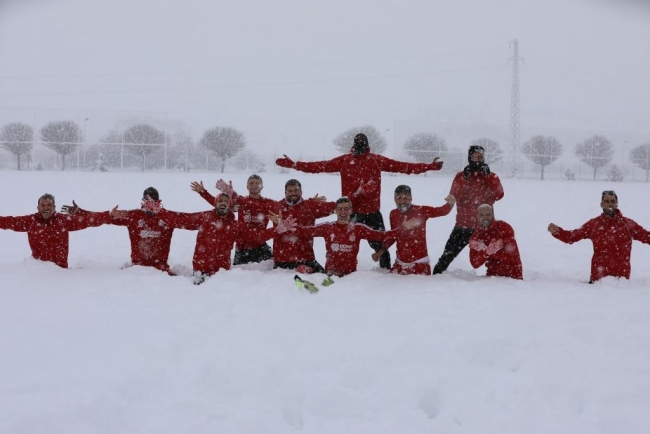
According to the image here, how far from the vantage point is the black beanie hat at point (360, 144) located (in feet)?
25.8

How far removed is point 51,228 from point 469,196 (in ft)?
20.1

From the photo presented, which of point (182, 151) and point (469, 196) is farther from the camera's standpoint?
point (182, 151)

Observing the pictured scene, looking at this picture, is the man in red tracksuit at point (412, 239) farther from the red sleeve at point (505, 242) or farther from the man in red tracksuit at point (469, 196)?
the red sleeve at point (505, 242)

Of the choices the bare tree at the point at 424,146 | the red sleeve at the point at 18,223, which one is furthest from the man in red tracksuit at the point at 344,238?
the bare tree at the point at 424,146

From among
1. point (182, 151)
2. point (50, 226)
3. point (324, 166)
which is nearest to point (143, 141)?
point (182, 151)

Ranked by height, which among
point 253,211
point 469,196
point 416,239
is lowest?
point 416,239

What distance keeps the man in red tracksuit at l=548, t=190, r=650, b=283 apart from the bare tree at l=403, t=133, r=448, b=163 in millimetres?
22128

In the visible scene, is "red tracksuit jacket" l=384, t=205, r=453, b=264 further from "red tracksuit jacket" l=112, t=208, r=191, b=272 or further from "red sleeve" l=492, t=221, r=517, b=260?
"red tracksuit jacket" l=112, t=208, r=191, b=272

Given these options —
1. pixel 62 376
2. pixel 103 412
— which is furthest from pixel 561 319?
pixel 62 376

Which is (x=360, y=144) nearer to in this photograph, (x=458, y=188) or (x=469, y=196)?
(x=458, y=188)

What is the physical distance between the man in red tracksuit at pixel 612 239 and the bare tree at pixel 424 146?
2213 centimetres

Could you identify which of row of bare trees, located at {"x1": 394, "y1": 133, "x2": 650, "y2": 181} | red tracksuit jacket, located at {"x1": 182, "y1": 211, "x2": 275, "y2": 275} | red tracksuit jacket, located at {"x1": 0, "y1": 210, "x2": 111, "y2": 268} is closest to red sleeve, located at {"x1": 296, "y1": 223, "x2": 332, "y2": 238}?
red tracksuit jacket, located at {"x1": 182, "y1": 211, "x2": 275, "y2": 275}

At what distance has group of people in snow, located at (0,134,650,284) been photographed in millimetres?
6953

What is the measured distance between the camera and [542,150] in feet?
98.0
